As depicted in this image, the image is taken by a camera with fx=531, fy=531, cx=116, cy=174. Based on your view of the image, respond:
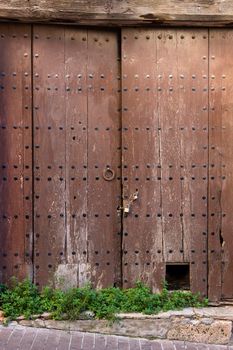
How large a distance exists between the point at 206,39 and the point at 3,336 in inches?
122

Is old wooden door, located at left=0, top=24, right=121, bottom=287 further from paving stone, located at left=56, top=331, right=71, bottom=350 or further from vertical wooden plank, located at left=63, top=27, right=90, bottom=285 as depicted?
paving stone, located at left=56, top=331, right=71, bottom=350

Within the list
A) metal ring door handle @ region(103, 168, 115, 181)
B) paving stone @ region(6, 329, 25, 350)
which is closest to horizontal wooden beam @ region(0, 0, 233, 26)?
metal ring door handle @ region(103, 168, 115, 181)

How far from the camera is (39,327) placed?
4.50m

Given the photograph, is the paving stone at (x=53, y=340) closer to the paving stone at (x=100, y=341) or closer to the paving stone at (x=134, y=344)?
the paving stone at (x=100, y=341)

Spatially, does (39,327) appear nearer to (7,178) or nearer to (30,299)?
(30,299)

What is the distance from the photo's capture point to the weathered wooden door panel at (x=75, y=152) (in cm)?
475

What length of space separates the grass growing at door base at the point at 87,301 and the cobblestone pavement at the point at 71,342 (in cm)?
15

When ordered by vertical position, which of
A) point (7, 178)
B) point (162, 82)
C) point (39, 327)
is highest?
point (162, 82)

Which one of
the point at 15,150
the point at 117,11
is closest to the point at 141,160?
the point at 15,150

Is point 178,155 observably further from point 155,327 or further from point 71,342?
point 71,342

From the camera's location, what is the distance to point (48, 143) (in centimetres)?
475

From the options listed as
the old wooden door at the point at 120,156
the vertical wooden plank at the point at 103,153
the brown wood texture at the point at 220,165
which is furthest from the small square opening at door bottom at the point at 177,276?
the vertical wooden plank at the point at 103,153

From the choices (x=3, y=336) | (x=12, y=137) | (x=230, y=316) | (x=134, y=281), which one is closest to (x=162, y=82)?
(x=12, y=137)

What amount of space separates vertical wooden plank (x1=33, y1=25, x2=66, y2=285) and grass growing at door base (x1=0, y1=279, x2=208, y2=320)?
0.19 metres
